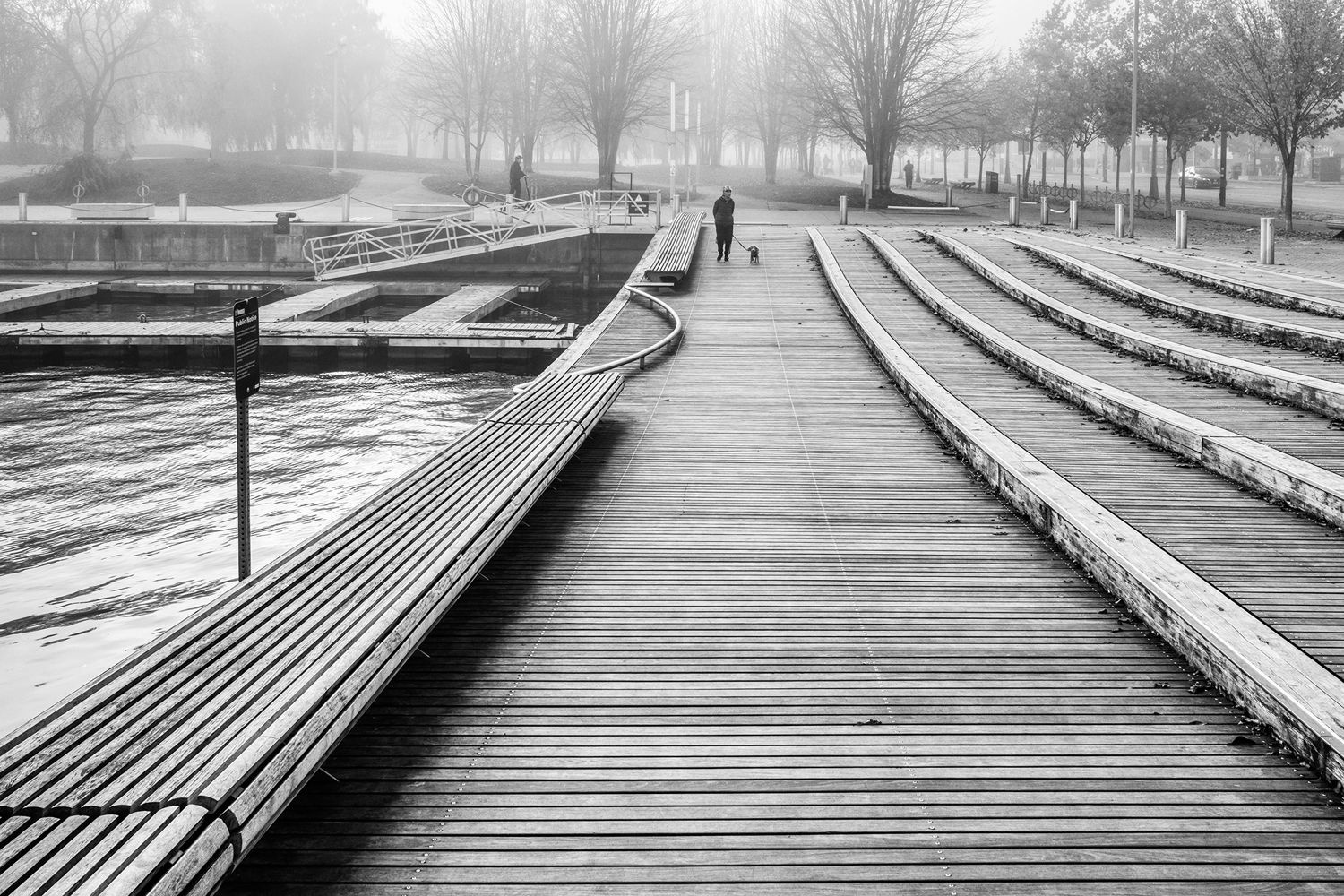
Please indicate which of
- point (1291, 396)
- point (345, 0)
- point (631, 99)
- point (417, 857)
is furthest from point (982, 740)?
point (345, 0)

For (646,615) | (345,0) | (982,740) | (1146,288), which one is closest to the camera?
(982,740)

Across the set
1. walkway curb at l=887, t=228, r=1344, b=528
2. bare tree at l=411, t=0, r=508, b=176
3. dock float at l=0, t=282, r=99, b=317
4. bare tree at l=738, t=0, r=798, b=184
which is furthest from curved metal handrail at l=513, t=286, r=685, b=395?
bare tree at l=411, t=0, r=508, b=176

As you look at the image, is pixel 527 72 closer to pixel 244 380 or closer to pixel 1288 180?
pixel 1288 180

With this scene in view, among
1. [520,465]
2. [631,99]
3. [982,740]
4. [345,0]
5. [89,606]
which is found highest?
[345,0]

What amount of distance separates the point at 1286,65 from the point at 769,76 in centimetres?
3176

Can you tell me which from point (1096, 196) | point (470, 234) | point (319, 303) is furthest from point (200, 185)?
Result: point (1096, 196)

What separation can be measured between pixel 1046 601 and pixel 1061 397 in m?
5.93

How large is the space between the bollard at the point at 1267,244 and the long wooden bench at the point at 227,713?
56.7ft

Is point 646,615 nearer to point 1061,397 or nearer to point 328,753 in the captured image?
point 328,753

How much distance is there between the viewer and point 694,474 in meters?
9.52

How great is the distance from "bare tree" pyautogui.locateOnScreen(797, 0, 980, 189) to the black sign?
119ft

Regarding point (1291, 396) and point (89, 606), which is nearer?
point (89, 606)

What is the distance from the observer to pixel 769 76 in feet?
194

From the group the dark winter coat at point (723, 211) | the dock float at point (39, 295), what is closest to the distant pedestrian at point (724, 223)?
the dark winter coat at point (723, 211)
